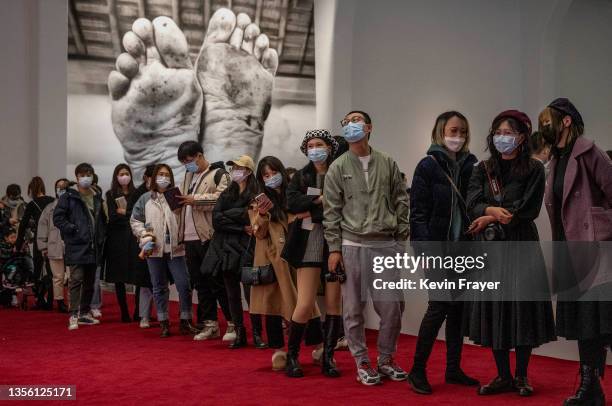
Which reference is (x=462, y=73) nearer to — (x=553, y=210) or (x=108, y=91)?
(x=108, y=91)

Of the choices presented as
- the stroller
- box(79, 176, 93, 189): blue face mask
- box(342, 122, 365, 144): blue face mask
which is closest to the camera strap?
box(342, 122, 365, 144): blue face mask

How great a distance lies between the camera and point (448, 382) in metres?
4.91

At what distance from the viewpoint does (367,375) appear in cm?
484

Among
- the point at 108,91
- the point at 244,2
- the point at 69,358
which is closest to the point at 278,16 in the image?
the point at 244,2

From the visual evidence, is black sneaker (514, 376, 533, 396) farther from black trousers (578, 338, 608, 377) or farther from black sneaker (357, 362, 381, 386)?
black sneaker (357, 362, 381, 386)

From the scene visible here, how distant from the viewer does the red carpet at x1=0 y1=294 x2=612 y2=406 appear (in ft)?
14.8

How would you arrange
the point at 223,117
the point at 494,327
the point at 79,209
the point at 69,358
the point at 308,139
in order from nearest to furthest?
1. the point at 494,327
2. the point at 308,139
3. the point at 69,358
4. the point at 79,209
5. the point at 223,117

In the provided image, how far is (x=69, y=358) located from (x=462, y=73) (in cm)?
775

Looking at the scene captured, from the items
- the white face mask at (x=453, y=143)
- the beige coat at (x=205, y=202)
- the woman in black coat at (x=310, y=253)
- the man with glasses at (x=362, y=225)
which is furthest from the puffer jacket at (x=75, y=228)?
the white face mask at (x=453, y=143)

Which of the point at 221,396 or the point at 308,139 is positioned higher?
the point at 308,139

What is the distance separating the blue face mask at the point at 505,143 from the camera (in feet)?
14.6

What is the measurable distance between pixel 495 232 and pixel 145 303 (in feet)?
14.7

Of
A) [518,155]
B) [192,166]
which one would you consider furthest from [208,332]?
[518,155]

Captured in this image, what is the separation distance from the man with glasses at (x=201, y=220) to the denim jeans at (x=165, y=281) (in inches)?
4.5
